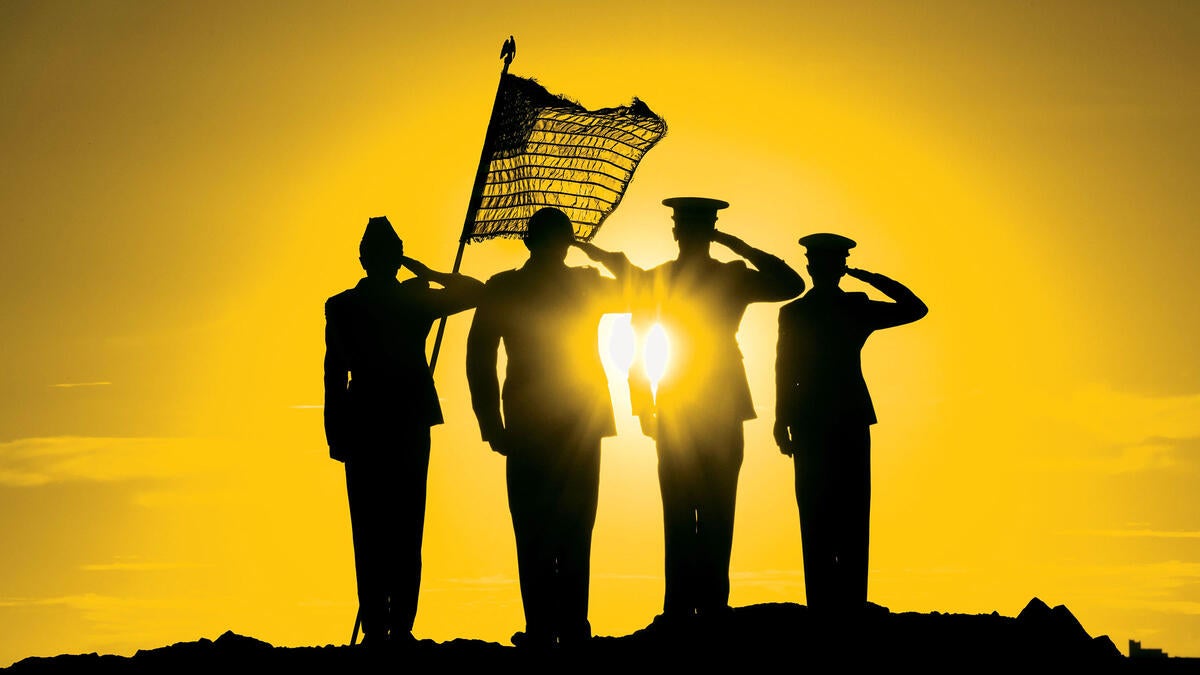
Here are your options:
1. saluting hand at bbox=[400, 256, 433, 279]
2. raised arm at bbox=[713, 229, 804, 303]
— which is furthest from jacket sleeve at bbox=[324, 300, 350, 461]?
raised arm at bbox=[713, 229, 804, 303]

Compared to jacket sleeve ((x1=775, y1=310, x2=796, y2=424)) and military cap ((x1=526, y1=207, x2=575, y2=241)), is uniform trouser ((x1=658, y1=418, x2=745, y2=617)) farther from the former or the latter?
military cap ((x1=526, y1=207, x2=575, y2=241))

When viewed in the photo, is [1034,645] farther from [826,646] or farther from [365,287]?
[365,287]

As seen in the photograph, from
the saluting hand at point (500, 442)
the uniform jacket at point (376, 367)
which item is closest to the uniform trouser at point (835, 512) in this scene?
the saluting hand at point (500, 442)

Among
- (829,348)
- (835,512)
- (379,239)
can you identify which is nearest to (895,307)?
(829,348)

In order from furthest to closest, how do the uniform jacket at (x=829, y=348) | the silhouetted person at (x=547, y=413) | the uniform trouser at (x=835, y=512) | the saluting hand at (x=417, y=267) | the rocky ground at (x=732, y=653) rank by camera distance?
1. the uniform trouser at (x=835, y=512)
2. the uniform jacket at (x=829, y=348)
3. the saluting hand at (x=417, y=267)
4. the silhouetted person at (x=547, y=413)
5. the rocky ground at (x=732, y=653)

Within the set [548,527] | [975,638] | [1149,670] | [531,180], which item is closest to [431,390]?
[548,527]

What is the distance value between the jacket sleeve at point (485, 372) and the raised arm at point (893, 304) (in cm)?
344

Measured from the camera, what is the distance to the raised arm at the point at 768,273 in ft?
43.3

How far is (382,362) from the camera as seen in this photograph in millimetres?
12367

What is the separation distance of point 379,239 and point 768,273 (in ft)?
10.5

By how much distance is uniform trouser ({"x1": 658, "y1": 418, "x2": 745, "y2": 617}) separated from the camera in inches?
520

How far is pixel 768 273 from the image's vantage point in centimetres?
1323

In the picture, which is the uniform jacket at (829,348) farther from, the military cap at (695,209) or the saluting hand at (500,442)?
the saluting hand at (500,442)

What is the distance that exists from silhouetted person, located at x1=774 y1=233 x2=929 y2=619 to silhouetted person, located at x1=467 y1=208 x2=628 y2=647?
7.22ft
